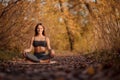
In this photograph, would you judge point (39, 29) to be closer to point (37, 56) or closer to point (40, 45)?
point (40, 45)

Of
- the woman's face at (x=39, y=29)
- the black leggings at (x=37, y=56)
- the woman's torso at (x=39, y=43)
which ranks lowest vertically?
the black leggings at (x=37, y=56)

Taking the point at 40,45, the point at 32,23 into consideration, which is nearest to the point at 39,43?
the point at 40,45

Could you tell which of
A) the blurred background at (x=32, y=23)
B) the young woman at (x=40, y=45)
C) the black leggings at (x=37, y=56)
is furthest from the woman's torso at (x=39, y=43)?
the blurred background at (x=32, y=23)

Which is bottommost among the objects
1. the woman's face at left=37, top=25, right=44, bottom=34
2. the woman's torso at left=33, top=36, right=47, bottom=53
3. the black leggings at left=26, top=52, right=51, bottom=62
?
the black leggings at left=26, top=52, right=51, bottom=62

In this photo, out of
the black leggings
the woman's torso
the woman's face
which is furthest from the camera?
the woman's torso

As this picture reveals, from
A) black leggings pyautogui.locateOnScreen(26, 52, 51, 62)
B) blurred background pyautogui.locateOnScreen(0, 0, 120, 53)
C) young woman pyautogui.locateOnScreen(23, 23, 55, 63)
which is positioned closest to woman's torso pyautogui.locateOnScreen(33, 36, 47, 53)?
young woman pyautogui.locateOnScreen(23, 23, 55, 63)

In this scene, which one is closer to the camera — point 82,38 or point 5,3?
point 5,3

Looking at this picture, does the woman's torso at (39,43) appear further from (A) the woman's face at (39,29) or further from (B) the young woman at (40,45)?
(A) the woman's face at (39,29)

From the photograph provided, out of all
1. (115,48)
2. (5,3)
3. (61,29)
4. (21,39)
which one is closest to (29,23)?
(21,39)

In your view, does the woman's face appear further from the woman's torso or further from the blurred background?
the blurred background

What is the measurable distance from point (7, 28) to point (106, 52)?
3.68 meters

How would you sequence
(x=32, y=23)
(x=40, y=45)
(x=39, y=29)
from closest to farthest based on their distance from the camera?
(x=39, y=29)
(x=40, y=45)
(x=32, y=23)

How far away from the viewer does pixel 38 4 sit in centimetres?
1441

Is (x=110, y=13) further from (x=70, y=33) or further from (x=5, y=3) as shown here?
(x=70, y=33)
